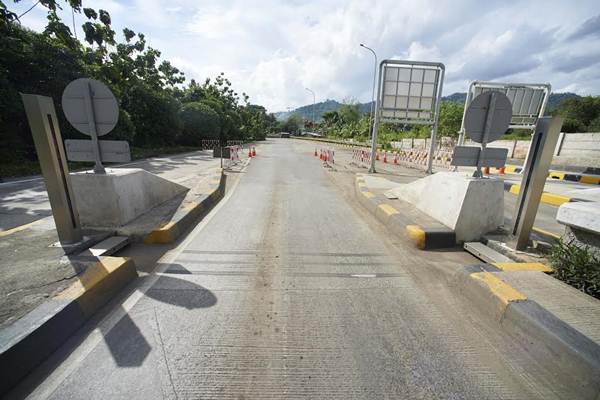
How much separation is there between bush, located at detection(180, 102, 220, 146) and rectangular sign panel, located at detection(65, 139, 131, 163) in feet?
79.0

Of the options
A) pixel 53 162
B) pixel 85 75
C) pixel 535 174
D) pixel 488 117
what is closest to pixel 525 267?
pixel 535 174

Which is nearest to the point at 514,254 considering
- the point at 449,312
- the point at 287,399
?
the point at 449,312

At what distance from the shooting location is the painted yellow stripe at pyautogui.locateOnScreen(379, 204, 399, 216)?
5391mm

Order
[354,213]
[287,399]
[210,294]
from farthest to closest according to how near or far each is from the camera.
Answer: [354,213] → [210,294] → [287,399]

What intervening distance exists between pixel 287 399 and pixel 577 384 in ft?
6.88

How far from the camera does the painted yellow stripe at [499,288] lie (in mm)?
2516

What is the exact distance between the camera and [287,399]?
6.05 feet

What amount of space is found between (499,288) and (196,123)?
28.7 m

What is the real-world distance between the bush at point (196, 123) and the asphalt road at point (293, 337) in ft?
84.6

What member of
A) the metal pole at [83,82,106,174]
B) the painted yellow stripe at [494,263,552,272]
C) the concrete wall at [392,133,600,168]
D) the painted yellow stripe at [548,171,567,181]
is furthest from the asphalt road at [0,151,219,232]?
the concrete wall at [392,133,600,168]

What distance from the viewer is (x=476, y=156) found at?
14.2ft

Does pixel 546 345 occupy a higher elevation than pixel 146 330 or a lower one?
higher

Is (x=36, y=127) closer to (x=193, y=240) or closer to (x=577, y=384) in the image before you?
(x=193, y=240)

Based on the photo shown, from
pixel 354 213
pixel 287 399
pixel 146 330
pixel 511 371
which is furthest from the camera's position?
pixel 354 213
